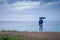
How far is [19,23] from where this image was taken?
10.3ft

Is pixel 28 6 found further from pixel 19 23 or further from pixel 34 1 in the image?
pixel 19 23

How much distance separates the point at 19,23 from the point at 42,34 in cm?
52

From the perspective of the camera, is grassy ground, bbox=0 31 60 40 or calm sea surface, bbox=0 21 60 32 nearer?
grassy ground, bbox=0 31 60 40

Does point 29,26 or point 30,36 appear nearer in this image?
point 30,36

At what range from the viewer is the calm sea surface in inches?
121

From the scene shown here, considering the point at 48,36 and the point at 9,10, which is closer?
the point at 48,36

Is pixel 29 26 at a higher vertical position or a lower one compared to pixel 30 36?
higher

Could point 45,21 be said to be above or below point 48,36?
above

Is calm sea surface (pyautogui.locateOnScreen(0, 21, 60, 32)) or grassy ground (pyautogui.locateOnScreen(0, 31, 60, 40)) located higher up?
calm sea surface (pyautogui.locateOnScreen(0, 21, 60, 32))

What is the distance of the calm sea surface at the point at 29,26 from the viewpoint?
3.08 metres

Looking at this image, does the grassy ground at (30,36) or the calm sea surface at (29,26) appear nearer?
the grassy ground at (30,36)

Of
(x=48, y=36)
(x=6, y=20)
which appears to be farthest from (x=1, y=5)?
(x=48, y=36)

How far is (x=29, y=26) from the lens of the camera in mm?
3160

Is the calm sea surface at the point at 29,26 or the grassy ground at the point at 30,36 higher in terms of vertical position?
the calm sea surface at the point at 29,26
